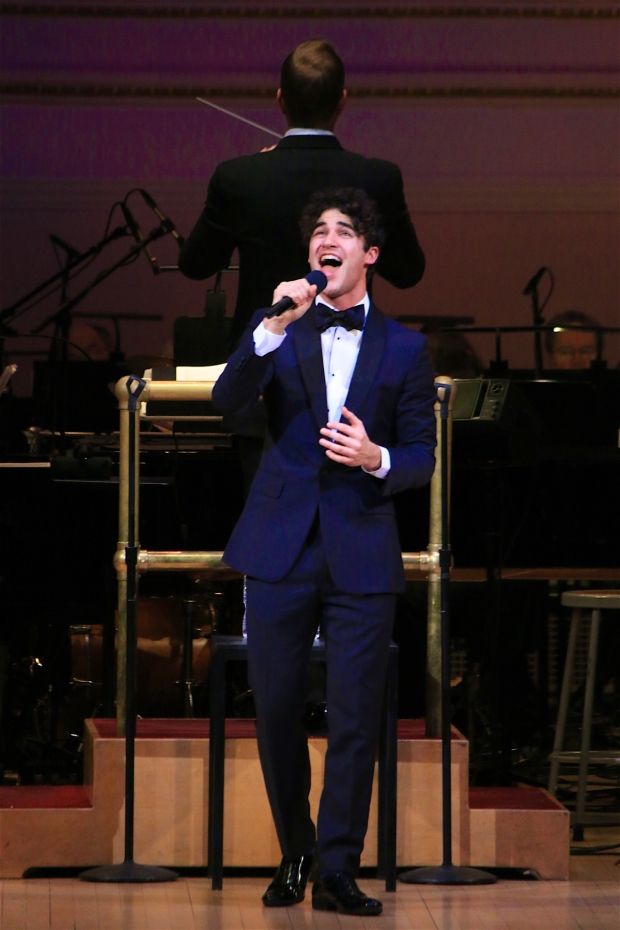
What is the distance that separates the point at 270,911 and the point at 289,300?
4.48ft

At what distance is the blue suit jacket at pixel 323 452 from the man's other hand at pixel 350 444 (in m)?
0.10

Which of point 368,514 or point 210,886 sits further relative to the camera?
point 210,886

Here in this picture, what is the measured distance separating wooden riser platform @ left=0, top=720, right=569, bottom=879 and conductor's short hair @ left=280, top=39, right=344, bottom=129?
1522 mm

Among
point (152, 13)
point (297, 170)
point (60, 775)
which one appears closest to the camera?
point (297, 170)

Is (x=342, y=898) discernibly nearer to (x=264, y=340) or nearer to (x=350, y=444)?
(x=350, y=444)

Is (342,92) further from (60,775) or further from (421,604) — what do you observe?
(60,775)

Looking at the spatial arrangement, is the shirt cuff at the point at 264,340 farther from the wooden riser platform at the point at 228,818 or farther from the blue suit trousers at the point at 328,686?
the wooden riser platform at the point at 228,818

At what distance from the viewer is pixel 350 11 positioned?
26.5ft

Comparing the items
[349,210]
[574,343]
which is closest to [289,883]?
[349,210]

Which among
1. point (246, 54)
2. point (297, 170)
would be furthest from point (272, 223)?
point (246, 54)

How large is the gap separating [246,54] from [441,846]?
17.6 ft

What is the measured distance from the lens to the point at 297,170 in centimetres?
356

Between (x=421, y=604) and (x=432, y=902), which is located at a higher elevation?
(x=421, y=604)

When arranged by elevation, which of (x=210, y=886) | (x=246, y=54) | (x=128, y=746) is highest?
(x=246, y=54)
